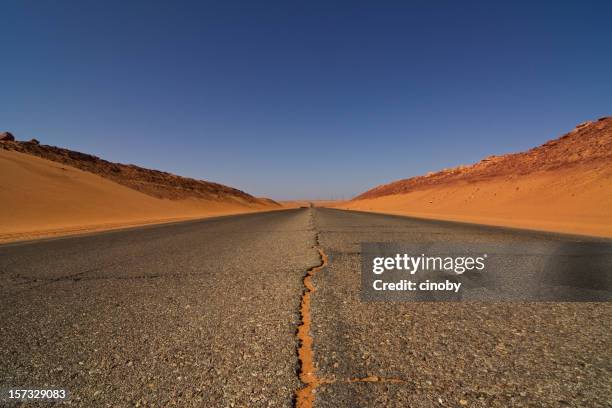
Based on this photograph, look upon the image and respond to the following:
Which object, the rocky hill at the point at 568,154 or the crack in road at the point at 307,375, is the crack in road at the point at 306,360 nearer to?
the crack in road at the point at 307,375

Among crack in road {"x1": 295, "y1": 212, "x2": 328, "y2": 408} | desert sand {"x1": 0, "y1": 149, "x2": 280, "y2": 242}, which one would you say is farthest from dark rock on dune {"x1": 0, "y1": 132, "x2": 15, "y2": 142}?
crack in road {"x1": 295, "y1": 212, "x2": 328, "y2": 408}

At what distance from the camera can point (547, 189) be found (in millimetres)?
28812

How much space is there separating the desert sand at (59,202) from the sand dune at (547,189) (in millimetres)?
26122

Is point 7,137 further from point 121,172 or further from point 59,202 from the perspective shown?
point 59,202

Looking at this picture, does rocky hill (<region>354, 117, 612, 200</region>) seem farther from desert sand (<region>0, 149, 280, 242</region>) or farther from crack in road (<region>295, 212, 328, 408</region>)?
desert sand (<region>0, 149, 280, 242</region>)

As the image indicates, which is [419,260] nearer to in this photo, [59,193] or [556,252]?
[556,252]

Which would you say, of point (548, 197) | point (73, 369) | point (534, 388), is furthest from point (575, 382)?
point (548, 197)

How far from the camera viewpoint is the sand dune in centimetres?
2051

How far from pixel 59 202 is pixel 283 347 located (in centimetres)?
3431

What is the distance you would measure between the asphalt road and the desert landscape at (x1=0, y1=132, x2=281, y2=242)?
1223 cm

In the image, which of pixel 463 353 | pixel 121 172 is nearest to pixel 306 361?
pixel 463 353

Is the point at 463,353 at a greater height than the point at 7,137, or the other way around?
the point at 7,137

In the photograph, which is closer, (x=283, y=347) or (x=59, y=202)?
(x=283, y=347)

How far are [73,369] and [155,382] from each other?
722 millimetres
